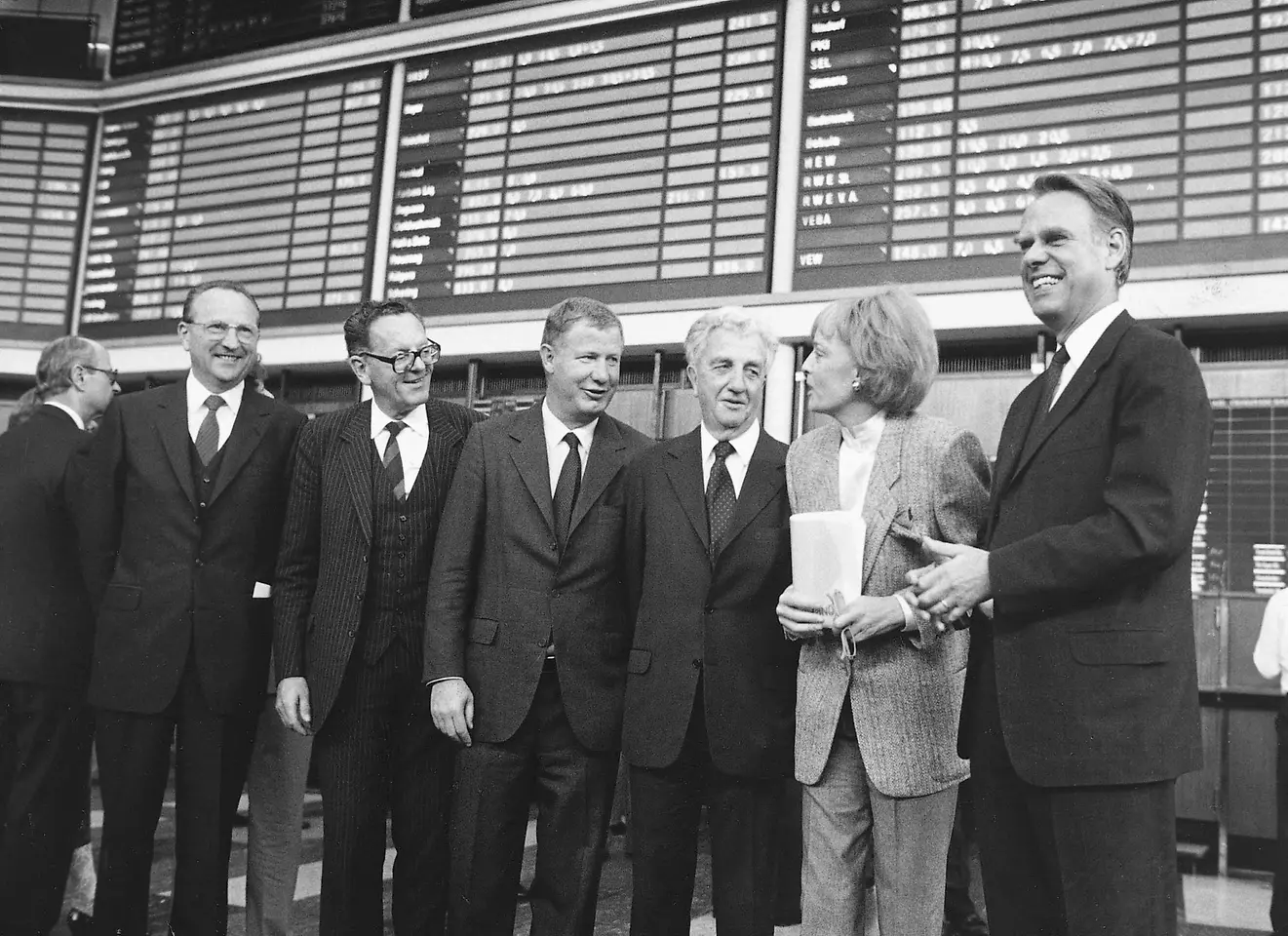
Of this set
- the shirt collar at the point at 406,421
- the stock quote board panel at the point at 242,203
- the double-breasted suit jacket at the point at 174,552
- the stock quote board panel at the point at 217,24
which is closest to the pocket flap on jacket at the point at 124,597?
the double-breasted suit jacket at the point at 174,552

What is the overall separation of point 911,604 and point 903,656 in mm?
118

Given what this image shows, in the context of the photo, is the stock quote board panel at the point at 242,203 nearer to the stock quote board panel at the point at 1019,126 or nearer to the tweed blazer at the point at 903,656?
the stock quote board panel at the point at 1019,126

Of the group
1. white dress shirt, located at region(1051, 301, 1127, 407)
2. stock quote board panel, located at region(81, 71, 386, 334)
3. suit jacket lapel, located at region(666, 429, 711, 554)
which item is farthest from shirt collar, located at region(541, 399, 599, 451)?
stock quote board panel, located at region(81, 71, 386, 334)

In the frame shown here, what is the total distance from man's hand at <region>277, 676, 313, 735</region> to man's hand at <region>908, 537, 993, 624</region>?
1.48m

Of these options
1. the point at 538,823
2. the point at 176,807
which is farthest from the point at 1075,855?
the point at 176,807

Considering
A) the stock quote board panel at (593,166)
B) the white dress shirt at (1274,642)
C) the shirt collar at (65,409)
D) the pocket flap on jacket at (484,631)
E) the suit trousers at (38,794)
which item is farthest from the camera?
the stock quote board panel at (593,166)

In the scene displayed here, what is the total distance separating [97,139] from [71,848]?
122 inches

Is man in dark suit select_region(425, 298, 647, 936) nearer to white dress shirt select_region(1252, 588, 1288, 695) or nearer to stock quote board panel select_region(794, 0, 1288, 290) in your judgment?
stock quote board panel select_region(794, 0, 1288, 290)

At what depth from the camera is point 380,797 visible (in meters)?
2.38

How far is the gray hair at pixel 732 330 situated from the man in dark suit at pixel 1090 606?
2.14 feet

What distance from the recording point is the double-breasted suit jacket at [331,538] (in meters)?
2.40

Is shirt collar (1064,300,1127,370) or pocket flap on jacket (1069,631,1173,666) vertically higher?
shirt collar (1064,300,1127,370)

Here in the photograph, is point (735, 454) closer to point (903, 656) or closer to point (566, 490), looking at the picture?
point (566, 490)

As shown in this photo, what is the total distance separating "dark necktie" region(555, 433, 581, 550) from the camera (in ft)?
7.73
